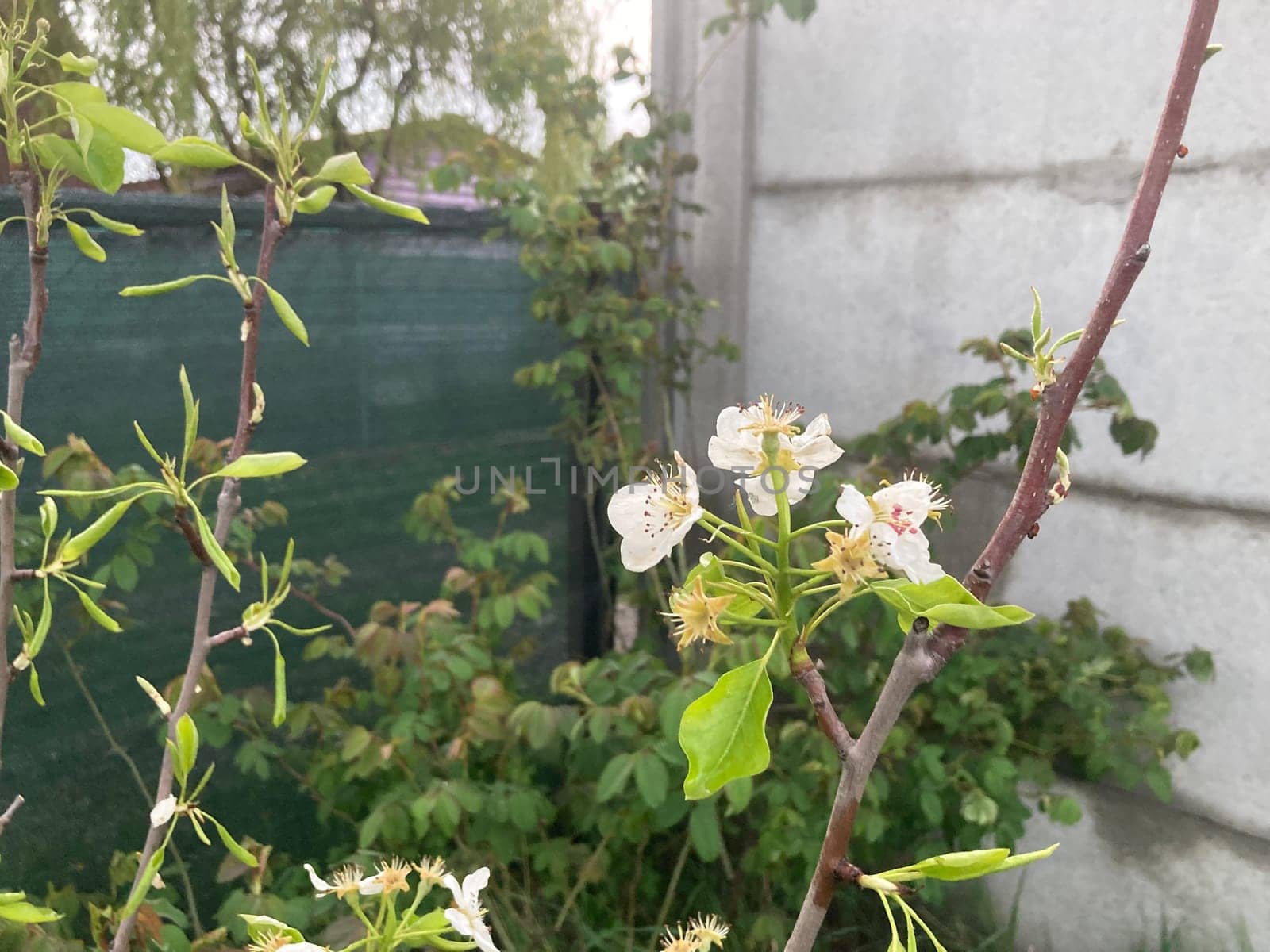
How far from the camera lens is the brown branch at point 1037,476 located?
1.32 feet

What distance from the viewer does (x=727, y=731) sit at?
364mm

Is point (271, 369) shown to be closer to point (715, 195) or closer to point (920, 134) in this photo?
point (715, 195)

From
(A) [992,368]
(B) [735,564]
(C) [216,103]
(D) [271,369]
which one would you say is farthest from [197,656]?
(A) [992,368]

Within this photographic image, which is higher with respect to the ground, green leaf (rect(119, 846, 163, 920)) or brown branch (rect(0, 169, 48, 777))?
brown branch (rect(0, 169, 48, 777))

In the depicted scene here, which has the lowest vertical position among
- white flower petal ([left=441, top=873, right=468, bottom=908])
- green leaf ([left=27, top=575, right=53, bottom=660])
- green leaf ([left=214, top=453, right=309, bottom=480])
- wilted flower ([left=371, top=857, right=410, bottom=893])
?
wilted flower ([left=371, top=857, right=410, bottom=893])

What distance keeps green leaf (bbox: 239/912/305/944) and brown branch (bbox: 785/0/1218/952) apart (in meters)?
0.28

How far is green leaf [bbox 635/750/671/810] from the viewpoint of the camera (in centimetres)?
127

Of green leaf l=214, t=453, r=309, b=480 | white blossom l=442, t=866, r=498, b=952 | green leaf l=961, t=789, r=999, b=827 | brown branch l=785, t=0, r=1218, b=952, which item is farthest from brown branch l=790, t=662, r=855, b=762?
green leaf l=961, t=789, r=999, b=827

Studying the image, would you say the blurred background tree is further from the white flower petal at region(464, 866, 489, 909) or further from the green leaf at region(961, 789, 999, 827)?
the green leaf at region(961, 789, 999, 827)

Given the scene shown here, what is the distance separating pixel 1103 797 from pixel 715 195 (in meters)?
1.46

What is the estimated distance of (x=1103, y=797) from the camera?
166 centimetres

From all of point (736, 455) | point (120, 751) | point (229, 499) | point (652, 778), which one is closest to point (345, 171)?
point (229, 499)

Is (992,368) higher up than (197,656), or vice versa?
(992,368)

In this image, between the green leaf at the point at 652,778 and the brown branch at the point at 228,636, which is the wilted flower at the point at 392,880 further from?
the green leaf at the point at 652,778
